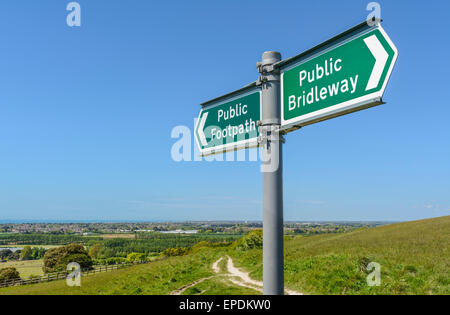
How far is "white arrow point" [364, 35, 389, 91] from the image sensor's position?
2.04 m

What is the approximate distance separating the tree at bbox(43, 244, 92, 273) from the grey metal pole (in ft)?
209

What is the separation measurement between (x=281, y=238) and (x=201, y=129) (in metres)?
1.71

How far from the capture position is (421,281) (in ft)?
34.5

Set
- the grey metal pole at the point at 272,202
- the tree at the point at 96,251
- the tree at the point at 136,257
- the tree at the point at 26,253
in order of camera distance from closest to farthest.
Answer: the grey metal pole at the point at 272,202 → the tree at the point at 136,257 → the tree at the point at 96,251 → the tree at the point at 26,253

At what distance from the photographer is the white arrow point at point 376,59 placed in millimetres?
2043

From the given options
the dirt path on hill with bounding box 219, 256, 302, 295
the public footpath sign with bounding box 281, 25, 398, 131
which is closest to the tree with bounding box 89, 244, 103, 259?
the dirt path on hill with bounding box 219, 256, 302, 295

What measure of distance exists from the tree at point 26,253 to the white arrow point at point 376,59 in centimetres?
11858

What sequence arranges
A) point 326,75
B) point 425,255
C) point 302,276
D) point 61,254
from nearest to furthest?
point 326,75 → point 302,276 → point 425,255 → point 61,254

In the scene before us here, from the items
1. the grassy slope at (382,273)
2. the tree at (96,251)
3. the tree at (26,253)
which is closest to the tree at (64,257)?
the tree at (96,251)

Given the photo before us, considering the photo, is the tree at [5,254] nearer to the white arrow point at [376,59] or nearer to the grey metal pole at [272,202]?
the grey metal pole at [272,202]

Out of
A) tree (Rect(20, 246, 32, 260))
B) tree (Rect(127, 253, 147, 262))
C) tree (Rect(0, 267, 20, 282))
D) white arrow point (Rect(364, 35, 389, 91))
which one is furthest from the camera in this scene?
tree (Rect(20, 246, 32, 260))

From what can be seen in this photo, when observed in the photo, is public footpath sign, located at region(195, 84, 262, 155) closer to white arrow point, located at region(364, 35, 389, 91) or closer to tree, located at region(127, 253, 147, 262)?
white arrow point, located at region(364, 35, 389, 91)
